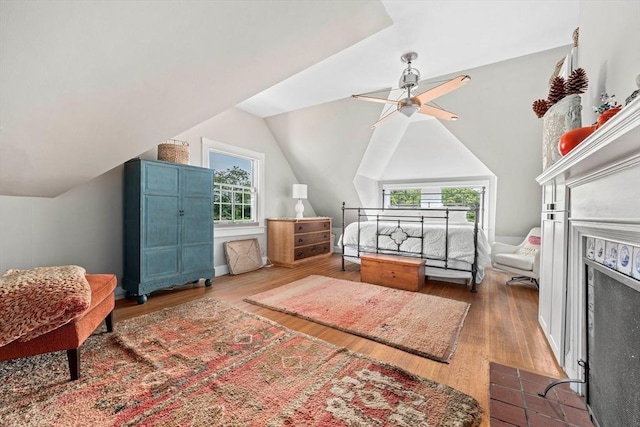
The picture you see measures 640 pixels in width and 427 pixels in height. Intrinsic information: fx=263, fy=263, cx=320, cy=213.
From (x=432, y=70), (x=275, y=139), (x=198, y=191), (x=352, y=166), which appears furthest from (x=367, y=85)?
(x=198, y=191)

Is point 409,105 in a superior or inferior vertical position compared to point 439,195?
superior

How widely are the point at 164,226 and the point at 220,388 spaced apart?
82.2 inches

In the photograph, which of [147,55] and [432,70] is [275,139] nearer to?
[432,70]

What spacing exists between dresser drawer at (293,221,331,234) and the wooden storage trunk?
152 cm

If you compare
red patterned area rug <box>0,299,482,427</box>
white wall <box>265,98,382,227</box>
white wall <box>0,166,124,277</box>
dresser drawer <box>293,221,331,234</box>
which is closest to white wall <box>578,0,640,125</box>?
red patterned area rug <box>0,299,482,427</box>

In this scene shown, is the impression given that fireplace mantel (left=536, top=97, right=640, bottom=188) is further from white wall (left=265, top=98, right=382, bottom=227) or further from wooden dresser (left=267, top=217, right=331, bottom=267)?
wooden dresser (left=267, top=217, right=331, bottom=267)

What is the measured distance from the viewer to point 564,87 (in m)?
1.59

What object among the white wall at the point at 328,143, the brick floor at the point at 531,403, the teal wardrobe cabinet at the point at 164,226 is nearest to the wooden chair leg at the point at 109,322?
the teal wardrobe cabinet at the point at 164,226

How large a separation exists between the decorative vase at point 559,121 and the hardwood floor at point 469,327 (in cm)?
133

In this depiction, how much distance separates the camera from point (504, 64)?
304 cm

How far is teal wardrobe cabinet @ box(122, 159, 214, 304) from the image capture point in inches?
109

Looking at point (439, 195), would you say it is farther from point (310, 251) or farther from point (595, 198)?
point (595, 198)

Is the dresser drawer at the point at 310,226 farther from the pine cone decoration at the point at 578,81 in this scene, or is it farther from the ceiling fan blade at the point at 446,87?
the pine cone decoration at the point at 578,81

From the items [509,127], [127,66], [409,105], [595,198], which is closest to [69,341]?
[127,66]
